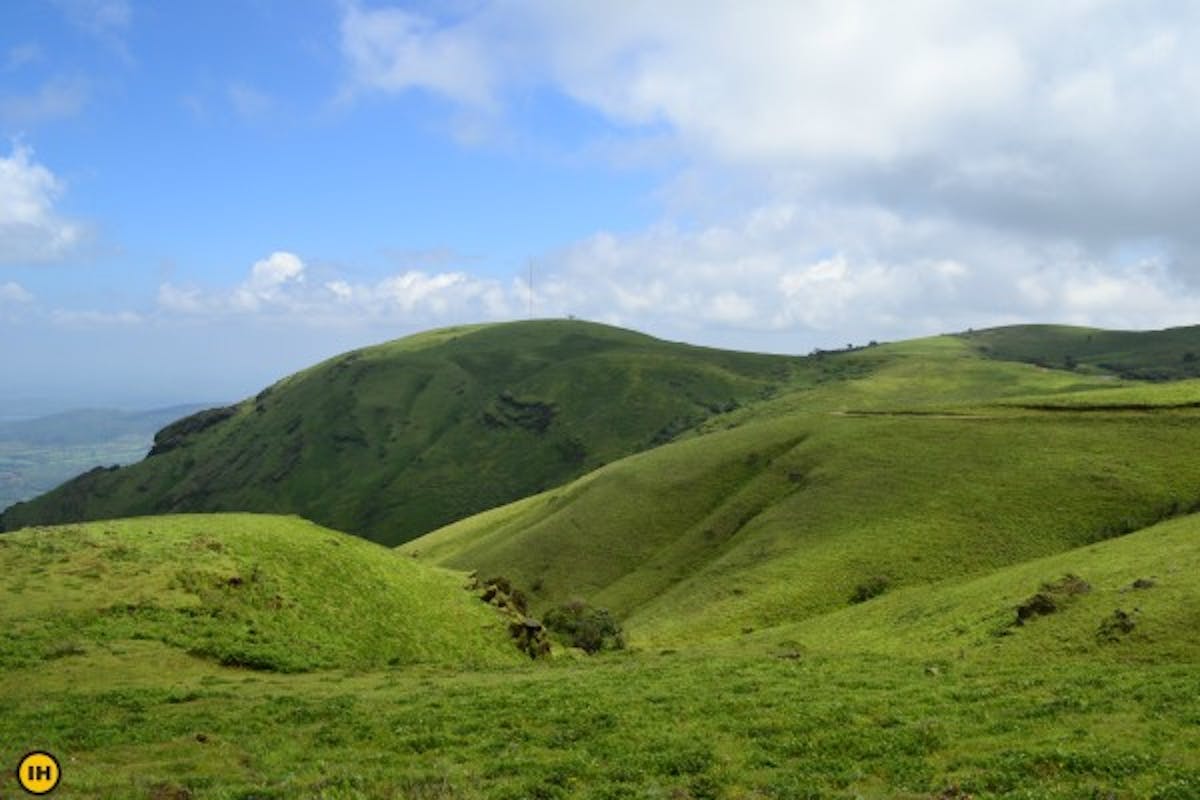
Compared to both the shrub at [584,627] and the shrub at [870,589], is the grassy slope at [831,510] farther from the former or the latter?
the shrub at [584,627]

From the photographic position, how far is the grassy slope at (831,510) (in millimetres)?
68250

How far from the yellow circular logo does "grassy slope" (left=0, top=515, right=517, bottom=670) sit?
613 inches

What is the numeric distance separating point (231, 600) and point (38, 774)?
23.5m

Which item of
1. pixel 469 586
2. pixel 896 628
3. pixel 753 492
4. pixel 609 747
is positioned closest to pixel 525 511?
pixel 753 492

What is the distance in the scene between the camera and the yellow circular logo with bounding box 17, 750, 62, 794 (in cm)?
2055

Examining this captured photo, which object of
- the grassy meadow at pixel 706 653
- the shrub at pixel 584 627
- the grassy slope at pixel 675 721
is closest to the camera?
the grassy slope at pixel 675 721

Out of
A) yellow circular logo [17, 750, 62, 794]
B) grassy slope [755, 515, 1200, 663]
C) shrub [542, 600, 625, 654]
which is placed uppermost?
yellow circular logo [17, 750, 62, 794]

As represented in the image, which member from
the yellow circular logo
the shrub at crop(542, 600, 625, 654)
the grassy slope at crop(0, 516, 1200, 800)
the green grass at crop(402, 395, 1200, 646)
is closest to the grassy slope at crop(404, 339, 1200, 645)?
the green grass at crop(402, 395, 1200, 646)

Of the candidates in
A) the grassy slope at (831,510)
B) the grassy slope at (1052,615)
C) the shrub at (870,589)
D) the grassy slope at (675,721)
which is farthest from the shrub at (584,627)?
the shrub at (870,589)

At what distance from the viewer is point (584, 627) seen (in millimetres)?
60625

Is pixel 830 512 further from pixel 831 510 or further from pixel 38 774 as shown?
pixel 38 774

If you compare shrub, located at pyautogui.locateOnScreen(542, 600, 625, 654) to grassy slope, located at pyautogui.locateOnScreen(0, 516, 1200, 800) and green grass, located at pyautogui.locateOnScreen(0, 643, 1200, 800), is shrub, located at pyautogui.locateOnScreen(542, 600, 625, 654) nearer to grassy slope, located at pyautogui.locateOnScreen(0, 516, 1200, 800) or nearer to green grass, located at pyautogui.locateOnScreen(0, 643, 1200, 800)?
grassy slope, located at pyautogui.locateOnScreen(0, 516, 1200, 800)

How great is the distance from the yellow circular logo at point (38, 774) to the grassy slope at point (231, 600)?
1557cm

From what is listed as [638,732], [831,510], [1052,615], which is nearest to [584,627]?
[1052,615]
